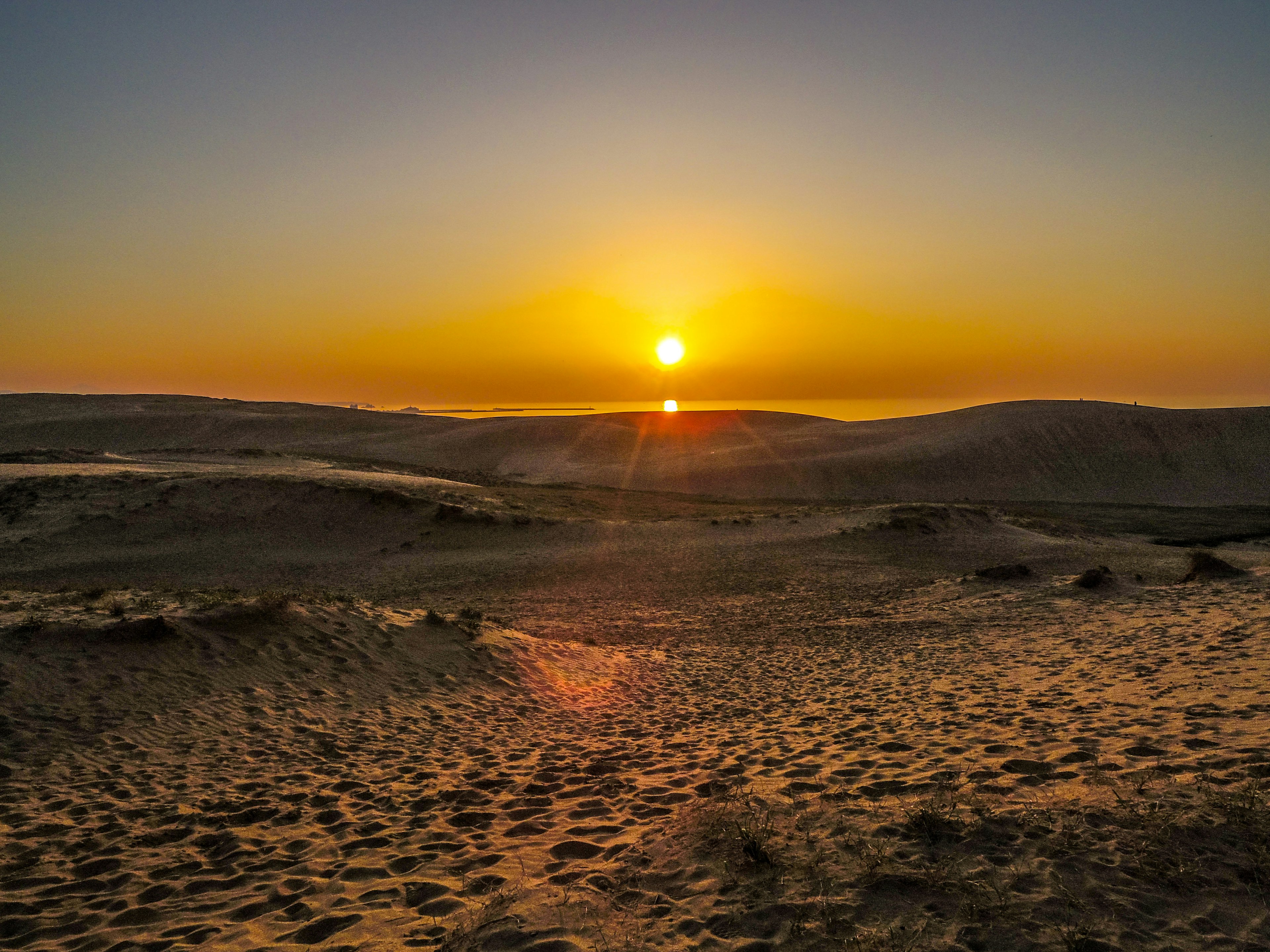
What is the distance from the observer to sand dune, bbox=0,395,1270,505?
48.5 m

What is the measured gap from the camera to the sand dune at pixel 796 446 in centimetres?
4847

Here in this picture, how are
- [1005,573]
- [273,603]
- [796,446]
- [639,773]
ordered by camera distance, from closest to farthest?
[639,773], [273,603], [1005,573], [796,446]

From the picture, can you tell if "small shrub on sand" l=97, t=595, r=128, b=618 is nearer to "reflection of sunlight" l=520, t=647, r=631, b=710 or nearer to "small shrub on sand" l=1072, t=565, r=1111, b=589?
"reflection of sunlight" l=520, t=647, r=631, b=710

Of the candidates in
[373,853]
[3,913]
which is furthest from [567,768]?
[3,913]

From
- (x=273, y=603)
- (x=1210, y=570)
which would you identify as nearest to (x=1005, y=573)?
(x=1210, y=570)

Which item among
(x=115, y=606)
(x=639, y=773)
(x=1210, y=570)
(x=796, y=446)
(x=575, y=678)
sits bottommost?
(x=575, y=678)

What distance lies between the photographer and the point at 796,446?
60.4 metres

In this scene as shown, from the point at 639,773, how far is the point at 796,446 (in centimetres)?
5497

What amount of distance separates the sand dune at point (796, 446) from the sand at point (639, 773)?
33.8 metres

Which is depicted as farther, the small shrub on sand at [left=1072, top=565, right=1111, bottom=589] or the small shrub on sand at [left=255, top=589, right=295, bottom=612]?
the small shrub on sand at [left=1072, top=565, right=1111, bottom=589]

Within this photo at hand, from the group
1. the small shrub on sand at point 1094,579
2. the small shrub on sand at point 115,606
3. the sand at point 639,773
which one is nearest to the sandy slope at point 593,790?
the sand at point 639,773

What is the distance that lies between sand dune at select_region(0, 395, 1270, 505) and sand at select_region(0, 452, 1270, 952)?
33.8 metres

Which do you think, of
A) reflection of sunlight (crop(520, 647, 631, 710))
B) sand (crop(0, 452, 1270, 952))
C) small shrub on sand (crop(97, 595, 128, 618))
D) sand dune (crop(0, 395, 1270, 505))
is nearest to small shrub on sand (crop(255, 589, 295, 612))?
sand (crop(0, 452, 1270, 952))

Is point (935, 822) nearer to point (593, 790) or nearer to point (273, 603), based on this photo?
point (593, 790)
